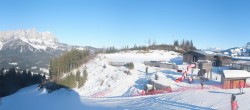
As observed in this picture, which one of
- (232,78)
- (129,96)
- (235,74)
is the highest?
(235,74)

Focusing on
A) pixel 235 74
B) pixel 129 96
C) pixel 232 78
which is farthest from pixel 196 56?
pixel 129 96

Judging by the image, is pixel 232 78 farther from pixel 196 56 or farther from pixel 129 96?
pixel 196 56

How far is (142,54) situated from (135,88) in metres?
68.2

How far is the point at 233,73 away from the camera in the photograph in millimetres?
44188

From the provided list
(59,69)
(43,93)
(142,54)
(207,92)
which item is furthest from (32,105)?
(142,54)

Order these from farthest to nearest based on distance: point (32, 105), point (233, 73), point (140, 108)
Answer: point (32, 105), point (233, 73), point (140, 108)

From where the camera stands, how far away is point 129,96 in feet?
138

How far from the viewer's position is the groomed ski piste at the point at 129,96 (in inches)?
1271

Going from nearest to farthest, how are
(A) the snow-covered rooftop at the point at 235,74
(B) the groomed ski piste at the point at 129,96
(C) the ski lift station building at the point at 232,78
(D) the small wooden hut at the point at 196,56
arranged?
1. (B) the groomed ski piste at the point at 129,96
2. (C) the ski lift station building at the point at 232,78
3. (A) the snow-covered rooftop at the point at 235,74
4. (D) the small wooden hut at the point at 196,56

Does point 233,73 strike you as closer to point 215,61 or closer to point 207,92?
point 207,92

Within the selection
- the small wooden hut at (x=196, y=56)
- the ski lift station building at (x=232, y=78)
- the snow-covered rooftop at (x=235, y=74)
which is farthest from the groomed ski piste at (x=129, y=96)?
the small wooden hut at (x=196, y=56)

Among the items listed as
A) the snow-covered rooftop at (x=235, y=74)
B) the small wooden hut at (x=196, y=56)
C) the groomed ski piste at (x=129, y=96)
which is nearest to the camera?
the groomed ski piste at (x=129, y=96)

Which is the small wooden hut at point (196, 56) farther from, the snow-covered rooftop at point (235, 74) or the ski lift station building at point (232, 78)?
the ski lift station building at point (232, 78)

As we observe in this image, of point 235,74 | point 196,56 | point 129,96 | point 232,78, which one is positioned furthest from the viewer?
point 196,56
